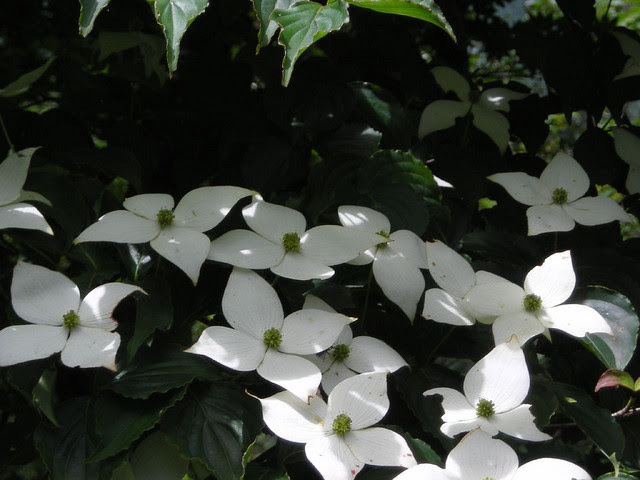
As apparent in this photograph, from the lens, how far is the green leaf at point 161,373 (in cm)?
69

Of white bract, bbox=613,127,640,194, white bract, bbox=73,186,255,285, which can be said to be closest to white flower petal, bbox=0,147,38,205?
white bract, bbox=73,186,255,285

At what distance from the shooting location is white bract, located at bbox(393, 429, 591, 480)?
0.62m

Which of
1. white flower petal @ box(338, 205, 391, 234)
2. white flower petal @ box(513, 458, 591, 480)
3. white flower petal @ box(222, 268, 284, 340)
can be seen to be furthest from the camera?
white flower petal @ box(338, 205, 391, 234)

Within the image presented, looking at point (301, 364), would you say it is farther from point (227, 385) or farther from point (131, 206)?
point (131, 206)

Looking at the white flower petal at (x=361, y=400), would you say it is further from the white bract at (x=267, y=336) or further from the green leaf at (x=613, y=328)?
the green leaf at (x=613, y=328)

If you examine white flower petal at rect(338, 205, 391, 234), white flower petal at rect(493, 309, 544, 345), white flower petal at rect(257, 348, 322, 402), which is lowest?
white flower petal at rect(257, 348, 322, 402)

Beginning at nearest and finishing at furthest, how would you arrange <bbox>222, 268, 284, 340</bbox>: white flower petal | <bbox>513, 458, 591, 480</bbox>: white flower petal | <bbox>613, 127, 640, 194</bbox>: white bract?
<bbox>513, 458, 591, 480</bbox>: white flower petal
<bbox>222, 268, 284, 340</bbox>: white flower petal
<bbox>613, 127, 640, 194</bbox>: white bract

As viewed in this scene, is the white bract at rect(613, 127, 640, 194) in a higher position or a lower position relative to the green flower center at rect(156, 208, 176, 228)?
lower

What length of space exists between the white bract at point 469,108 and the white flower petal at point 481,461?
20.1 inches

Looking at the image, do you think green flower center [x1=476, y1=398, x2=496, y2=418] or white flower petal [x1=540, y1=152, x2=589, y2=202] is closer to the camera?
green flower center [x1=476, y1=398, x2=496, y2=418]

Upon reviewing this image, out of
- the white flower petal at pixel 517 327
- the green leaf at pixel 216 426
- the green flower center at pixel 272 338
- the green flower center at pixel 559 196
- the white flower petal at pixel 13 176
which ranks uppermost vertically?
the white flower petal at pixel 13 176

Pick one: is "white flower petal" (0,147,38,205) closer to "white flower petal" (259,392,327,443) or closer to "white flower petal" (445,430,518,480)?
"white flower petal" (259,392,327,443)

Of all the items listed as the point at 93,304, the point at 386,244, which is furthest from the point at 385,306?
the point at 93,304

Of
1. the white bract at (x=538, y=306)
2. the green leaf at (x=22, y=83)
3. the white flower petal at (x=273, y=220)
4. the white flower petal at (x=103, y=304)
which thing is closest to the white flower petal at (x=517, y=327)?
the white bract at (x=538, y=306)
